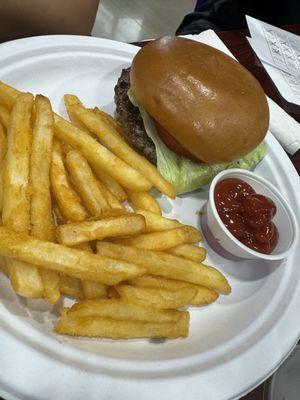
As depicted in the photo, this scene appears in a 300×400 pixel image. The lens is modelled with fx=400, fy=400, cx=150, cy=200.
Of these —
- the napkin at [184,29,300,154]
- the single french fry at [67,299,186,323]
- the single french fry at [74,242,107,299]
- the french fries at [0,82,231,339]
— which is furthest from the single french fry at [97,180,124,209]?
the napkin at [184,29,300,154]

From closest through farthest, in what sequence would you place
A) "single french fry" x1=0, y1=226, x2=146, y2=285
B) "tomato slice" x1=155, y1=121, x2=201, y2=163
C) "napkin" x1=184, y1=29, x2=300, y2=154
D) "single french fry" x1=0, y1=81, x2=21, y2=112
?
1. "single french fry" x1=0, y1=226, x2=146, y2=285
2. "single french fry" x1=0, y1=81, x2=21, y2=112
3. "tomato slice" x1=155, y1=121, x2=201, y2=163
4. "napkin" x1=184, y1=29, x2=300, y2=154

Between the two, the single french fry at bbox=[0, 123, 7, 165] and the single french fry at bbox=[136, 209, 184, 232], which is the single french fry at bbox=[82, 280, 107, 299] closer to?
the single french fry at bbox=[136, 209, 184, 232]

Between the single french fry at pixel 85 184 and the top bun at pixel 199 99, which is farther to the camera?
the top bun at pixel 199 99

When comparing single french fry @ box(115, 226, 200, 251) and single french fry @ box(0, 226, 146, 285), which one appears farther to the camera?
single french fry @ box(115, 226, 200, 251)

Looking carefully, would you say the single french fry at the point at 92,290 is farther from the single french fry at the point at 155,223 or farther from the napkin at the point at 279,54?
the napkin at the point at 279,54

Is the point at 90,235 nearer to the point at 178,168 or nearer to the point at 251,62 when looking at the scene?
the point at 178,168

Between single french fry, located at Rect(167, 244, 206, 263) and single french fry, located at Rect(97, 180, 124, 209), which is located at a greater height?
single french fry, located at Rect(97, 180, 124, 209)

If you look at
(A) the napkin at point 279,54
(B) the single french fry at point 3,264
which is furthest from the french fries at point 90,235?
(A) the napkin at point 279,54
